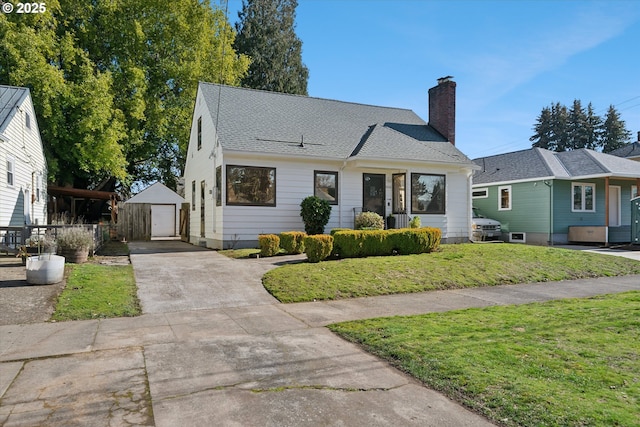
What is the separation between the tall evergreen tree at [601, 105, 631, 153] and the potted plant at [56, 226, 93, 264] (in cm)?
6334

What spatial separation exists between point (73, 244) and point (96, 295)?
375 cm

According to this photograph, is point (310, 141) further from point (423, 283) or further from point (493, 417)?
point (493, 417)

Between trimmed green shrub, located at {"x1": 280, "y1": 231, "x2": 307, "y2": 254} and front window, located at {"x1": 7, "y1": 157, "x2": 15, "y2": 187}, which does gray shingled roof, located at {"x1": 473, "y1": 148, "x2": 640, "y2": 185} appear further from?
front window, located at {"x1": 7, "y1": 157, "x2": 15, "y2": 187}

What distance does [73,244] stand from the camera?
32.9 ft

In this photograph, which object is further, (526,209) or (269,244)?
(526,209)

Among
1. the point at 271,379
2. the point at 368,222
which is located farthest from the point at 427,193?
the point at 271,379

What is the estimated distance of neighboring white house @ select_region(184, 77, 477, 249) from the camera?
14.3m

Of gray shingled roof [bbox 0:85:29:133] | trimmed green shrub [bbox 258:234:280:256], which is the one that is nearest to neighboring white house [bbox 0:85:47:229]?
gray shingled roof [bbox 0:85:29:133]

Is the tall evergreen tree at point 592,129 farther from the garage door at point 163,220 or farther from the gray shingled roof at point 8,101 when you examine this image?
the gray shingled roof at point 8,101

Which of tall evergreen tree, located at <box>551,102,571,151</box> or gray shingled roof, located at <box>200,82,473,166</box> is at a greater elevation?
tall evergreen tree, located at <box>551,102,571,151</box>

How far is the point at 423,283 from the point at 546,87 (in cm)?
1414

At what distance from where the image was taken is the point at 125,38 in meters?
23.9

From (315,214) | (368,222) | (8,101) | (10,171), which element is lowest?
(368,222)

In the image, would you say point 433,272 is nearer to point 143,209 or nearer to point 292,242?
point 292,242
